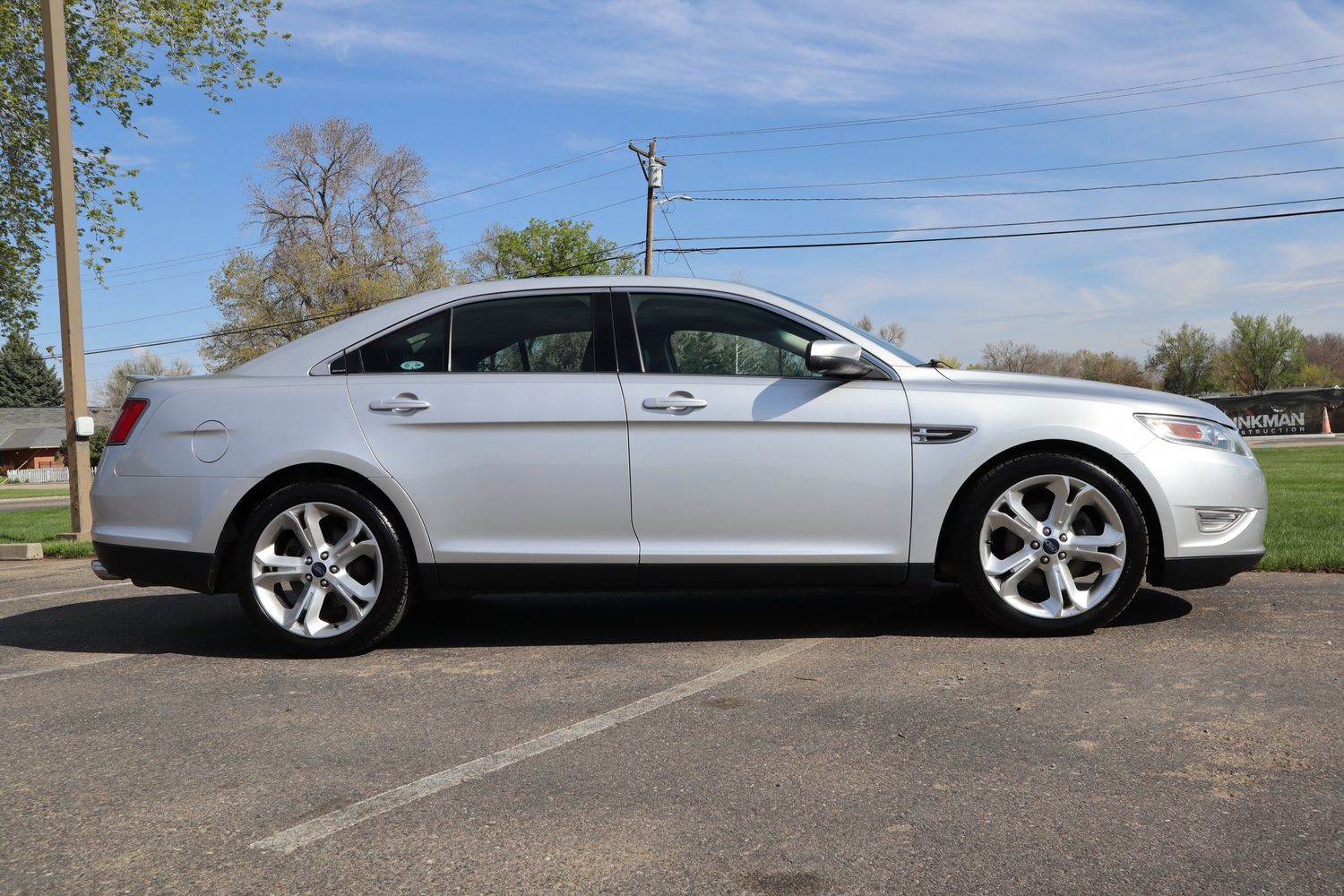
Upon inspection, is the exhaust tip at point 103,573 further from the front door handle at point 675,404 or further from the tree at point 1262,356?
the tree at point 1262,356

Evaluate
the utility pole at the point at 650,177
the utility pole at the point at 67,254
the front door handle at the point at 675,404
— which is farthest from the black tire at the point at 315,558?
the utility pole at the point at 650,177

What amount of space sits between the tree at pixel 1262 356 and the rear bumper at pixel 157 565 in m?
84.5

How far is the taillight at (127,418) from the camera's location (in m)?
5.04

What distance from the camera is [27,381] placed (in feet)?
294

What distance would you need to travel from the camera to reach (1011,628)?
15.8 feet

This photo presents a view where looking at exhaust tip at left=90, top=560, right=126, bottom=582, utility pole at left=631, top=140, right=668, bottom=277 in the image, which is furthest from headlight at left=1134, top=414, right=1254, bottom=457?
utility pole at left=631, top=140, right=668, bottom=277

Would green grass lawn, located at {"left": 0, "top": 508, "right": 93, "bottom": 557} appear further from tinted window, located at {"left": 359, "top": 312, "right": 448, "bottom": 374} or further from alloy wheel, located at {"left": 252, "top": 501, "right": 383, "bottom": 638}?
tinted window, located at {"left": 359, "top": 312, "right": 448, "bottom": 374}

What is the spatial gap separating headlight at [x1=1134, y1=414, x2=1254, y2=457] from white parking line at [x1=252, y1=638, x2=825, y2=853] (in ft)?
6.54

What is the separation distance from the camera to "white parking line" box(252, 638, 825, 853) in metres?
2.75

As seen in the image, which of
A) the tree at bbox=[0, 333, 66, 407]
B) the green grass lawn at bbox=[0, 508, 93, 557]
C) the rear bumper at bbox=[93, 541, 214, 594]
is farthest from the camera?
the tree at bbox=[0, 333, 66, 407]

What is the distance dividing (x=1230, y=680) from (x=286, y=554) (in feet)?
12.6

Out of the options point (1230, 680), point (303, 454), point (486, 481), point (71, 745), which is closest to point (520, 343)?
point (486, 481)

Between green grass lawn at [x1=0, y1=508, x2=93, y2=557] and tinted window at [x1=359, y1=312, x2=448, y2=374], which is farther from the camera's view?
green grass lawn at [x1=0, y1=508, x2=93, y2=557]

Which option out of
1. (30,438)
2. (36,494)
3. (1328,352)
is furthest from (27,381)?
(1328,352)
